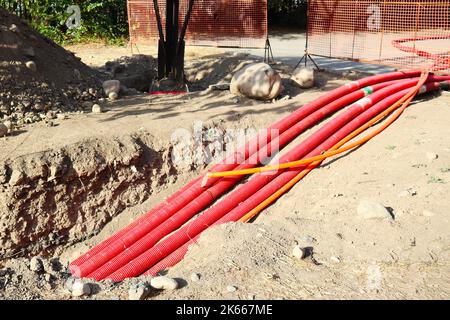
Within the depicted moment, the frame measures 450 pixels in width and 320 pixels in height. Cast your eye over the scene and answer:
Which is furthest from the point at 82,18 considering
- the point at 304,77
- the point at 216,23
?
the point at 304,77

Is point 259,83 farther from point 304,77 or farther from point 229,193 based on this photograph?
point 229,193

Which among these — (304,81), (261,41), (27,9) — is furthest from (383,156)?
(27,9)

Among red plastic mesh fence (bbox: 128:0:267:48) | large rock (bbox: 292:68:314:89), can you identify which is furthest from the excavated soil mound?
red plastic mesh fence (bbox: 128:0:267:48)

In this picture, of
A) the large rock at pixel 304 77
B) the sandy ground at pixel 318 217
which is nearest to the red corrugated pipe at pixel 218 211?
the sandy ground at pixel 318 217

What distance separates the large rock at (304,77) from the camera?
9.33 meters

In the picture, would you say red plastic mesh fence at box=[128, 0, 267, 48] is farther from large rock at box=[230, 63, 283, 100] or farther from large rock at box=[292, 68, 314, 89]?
large rock at box=[230, 63, 283, 100]

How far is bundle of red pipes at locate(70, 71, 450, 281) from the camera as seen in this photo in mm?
5797

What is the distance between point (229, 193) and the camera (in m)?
6.95

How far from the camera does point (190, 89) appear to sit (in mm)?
10383

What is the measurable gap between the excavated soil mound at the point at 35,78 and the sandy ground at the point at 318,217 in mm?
650

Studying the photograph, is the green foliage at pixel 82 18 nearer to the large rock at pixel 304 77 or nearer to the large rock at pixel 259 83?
the large rock at pixel 304 77

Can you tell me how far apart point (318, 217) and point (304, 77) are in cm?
427

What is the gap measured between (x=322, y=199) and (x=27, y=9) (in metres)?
14.0

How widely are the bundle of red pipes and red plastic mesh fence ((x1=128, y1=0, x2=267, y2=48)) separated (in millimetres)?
5066
